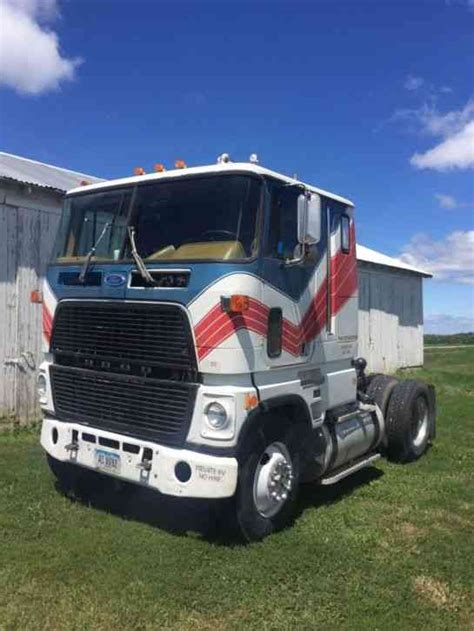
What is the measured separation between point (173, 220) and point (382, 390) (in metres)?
4.15

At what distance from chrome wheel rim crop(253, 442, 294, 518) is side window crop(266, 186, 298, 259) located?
1.67 meters

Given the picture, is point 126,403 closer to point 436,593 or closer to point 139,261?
point 139,261

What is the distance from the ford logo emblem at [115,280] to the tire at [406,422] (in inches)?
170

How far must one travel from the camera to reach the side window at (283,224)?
5195mm

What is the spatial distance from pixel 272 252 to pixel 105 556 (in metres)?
2.73

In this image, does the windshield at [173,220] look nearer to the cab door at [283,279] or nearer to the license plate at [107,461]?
the cab door at [283,279]

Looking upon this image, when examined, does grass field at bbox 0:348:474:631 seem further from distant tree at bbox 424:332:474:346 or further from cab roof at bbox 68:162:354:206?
distant tree at bbox 424:332:474:346

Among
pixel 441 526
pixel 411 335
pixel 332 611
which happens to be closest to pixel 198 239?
pixel 332 611

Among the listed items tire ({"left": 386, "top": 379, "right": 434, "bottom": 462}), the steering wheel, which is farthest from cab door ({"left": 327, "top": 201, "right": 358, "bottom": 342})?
tire ({"left": 386, "top": 379, "right": 434, "bottom": 462})

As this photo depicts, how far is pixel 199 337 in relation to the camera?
4.83m

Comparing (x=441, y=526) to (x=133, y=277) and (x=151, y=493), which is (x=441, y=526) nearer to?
(x=151, y=493)

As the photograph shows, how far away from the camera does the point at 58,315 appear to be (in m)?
5.78

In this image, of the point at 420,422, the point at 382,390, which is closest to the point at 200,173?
the point at 382,390

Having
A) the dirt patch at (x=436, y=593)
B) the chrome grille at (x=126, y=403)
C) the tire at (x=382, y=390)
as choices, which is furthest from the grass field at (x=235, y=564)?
the tire at (x=382, y=390)
